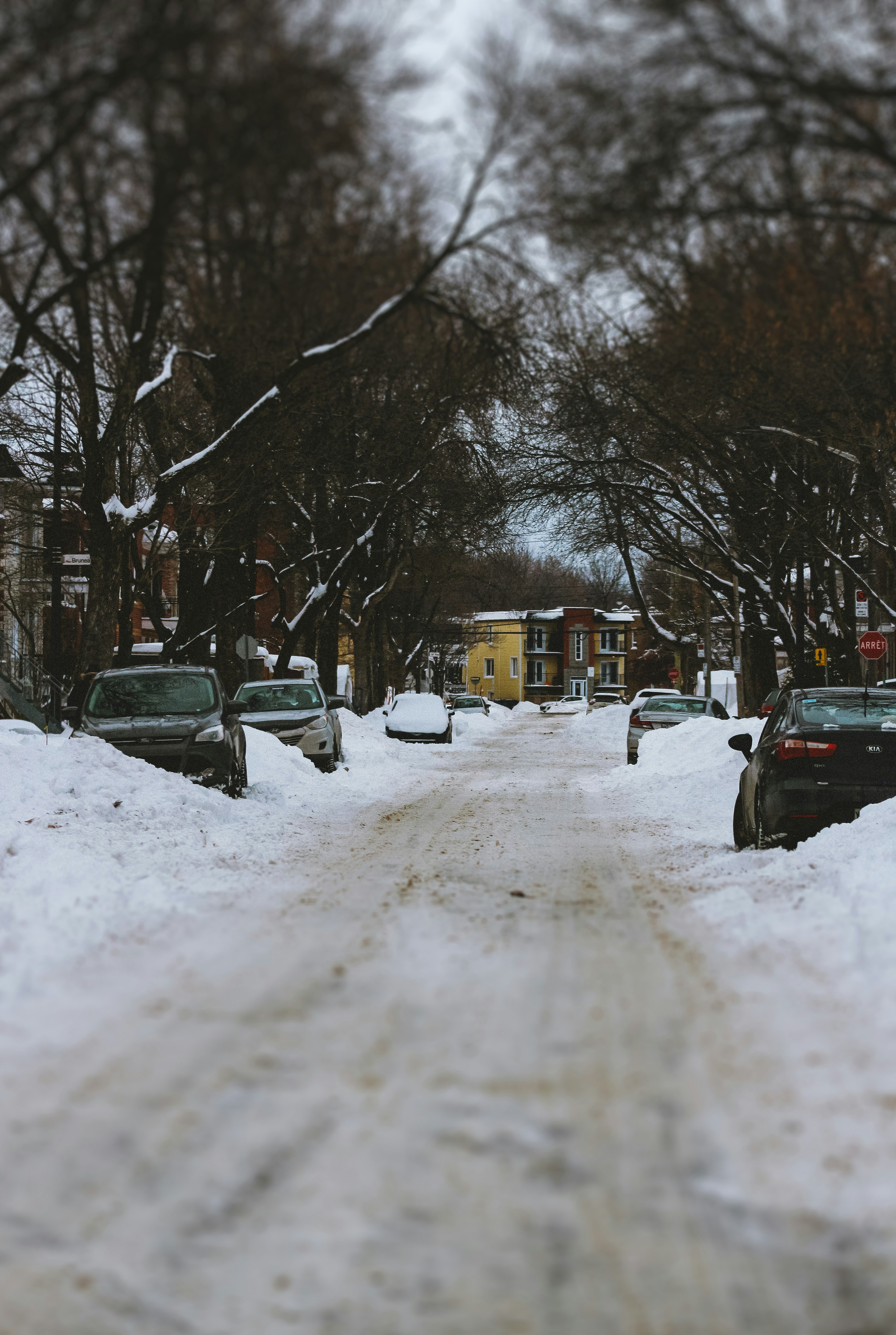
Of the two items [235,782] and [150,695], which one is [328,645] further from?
[235,782]

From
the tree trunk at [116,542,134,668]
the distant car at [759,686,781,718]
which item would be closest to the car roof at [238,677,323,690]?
the tree trunk at [116,542,134,668]

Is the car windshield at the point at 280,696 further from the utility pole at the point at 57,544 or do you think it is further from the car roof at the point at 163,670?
the car roof at the point at 163,670

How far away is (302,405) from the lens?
15.8 meters

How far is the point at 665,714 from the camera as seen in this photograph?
96.1 ft

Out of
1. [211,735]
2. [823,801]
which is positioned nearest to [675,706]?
[211,735]

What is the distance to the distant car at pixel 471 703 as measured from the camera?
2766 inches

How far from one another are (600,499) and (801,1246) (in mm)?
23587

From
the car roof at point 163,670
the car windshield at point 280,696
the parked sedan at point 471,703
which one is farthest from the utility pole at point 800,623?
the parked sedan at point 471,703

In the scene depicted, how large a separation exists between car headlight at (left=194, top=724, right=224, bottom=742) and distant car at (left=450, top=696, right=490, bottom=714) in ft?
179

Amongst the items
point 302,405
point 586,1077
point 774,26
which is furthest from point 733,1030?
point 302,405

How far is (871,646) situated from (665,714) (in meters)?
5.16

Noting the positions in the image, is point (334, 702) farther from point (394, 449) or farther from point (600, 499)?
point (600, 499)

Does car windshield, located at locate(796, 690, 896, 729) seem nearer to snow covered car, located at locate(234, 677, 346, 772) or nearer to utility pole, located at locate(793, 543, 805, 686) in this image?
snow covered car, located at locate(234, 677, 346, 772)

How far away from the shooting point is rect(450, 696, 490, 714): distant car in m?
70.2
